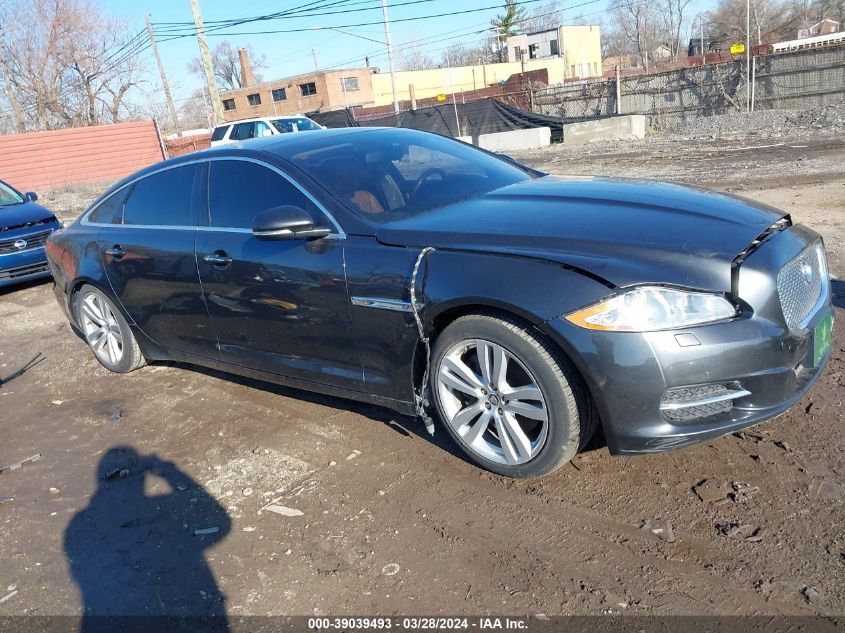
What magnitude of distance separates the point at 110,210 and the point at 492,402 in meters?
3.54

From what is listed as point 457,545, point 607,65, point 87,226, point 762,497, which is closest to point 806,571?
point 762,497

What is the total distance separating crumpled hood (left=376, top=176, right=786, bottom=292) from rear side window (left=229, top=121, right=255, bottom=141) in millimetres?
17253

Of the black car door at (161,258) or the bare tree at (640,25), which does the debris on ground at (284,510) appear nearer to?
the black car door at (161,258)

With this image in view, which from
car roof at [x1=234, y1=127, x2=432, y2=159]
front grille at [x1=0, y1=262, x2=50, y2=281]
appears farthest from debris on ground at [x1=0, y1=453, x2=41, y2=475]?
front grille at [x1=0, y1=262, x2=50, y2=281]

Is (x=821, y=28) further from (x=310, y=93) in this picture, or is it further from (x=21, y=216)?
(x=21, y=216)

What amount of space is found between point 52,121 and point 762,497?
43.9 m

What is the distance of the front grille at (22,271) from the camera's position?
8.55 m

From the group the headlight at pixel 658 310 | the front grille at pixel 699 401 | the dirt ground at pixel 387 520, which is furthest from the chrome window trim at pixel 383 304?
→ the front grille at pixel 699 401

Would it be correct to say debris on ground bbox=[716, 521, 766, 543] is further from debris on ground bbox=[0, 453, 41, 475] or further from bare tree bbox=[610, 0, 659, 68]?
bare tree bbox=[610, 0, 659, 68]

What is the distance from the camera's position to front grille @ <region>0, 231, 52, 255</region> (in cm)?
848

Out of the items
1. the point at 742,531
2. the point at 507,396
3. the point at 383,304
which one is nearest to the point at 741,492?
the point at 742,531

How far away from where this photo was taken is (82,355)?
6.02 meters

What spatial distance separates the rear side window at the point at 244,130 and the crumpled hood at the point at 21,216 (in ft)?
35.1

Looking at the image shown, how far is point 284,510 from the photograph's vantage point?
10.5 feet
